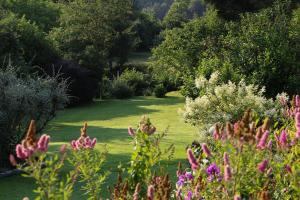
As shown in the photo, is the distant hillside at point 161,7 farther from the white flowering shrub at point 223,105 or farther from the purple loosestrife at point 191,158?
the purple loosestrife at point 191,158

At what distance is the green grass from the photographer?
1095cm

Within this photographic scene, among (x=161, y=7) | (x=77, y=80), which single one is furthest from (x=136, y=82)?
(x=161, y=7)

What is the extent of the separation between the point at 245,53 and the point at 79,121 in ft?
30.4

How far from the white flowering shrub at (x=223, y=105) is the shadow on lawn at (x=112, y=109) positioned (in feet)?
43.4

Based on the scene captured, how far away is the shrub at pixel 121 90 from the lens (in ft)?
125

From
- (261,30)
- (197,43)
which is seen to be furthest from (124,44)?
(261,30)

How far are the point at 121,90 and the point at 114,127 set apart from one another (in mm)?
16277

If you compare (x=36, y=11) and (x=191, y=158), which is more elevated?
(x=36, y=11)

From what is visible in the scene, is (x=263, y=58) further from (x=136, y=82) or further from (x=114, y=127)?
(x=136, y=82)

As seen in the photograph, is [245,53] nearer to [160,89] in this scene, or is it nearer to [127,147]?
[127,147]

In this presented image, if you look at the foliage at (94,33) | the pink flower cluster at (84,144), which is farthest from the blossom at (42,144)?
the foliage at (94,33)

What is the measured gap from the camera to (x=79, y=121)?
82.8ft

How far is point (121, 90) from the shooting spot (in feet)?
125

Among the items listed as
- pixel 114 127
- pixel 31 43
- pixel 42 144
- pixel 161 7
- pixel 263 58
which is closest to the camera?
pixel 42 144
